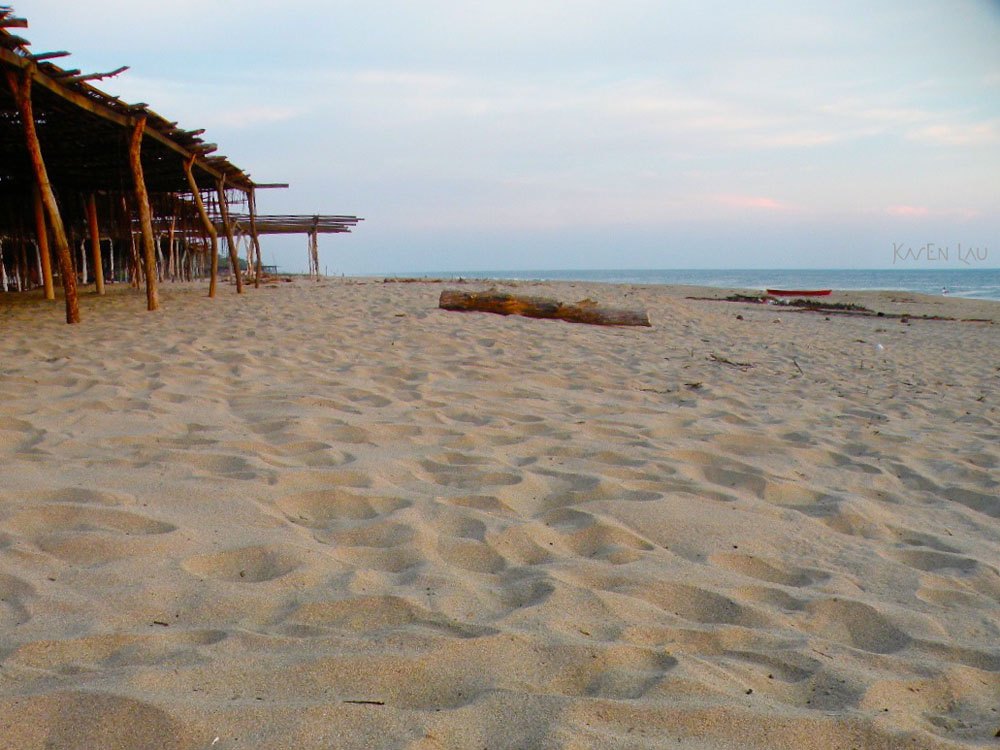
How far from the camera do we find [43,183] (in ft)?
23.7

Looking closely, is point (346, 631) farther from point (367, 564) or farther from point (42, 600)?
point (42, 600)

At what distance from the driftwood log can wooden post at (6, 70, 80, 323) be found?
431 centimetres

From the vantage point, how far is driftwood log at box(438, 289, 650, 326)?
9.02 m

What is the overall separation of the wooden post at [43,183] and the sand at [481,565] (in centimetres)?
302

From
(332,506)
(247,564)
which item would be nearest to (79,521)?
Result: (247,564)

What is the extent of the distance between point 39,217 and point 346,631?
13.4m

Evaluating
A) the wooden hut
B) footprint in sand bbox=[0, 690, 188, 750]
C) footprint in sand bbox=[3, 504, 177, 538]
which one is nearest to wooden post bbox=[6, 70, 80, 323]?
the wooden hut

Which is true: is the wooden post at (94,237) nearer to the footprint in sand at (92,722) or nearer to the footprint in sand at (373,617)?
the footprint in sand at (373,617)

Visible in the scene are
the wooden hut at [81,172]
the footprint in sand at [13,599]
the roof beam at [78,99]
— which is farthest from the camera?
the wooden hut at [81,172]

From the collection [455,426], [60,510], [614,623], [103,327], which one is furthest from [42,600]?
[103,327]

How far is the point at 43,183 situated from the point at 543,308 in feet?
18.8

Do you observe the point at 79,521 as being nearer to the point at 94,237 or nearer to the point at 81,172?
the point at 81,172

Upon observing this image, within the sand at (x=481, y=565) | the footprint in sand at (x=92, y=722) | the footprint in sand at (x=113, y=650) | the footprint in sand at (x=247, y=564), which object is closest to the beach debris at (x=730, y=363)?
the sand at (x=481, y=565)

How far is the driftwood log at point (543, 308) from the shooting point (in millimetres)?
9023
